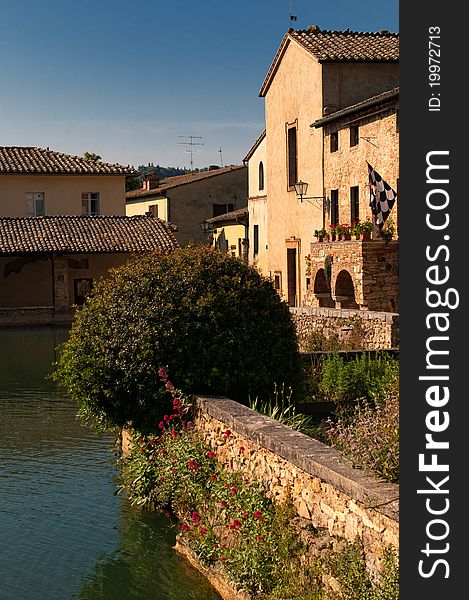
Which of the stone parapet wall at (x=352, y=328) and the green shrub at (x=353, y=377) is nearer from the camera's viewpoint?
the green shrub at (x=353, y=377)

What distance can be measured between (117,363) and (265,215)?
28542 millimetres

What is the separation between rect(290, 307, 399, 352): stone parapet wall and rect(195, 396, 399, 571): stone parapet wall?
7.13 m

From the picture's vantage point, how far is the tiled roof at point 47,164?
149 ft

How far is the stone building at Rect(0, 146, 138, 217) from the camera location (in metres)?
45.4

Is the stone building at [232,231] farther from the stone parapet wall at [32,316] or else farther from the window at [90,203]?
the stone parapet wall at [32,316]

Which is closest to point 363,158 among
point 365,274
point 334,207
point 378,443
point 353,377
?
point 334,207

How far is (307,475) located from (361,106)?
65.2ft

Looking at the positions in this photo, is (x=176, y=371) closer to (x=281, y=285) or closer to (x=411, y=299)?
(x=411, y=299)

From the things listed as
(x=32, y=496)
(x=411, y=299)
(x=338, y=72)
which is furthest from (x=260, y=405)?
(x=338, y=72)

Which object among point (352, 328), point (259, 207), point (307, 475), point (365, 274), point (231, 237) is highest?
point (259, 207)

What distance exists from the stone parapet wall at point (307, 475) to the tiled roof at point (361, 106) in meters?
15.7

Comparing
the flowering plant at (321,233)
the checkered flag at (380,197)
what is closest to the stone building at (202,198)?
the flowering plant at (321,233)

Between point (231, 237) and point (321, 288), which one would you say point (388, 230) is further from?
point (231, 237)

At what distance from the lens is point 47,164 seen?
4631 cm
